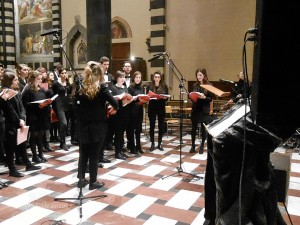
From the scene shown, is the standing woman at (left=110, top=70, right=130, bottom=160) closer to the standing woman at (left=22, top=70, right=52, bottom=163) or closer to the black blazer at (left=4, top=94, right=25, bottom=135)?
the standing woman at (left=22, top=70, right=52, bottom=163)

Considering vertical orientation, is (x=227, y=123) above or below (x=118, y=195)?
above

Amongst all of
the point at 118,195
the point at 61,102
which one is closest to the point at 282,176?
the point at 118,195

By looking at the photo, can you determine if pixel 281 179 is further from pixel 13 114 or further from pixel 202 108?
pixel 13 114

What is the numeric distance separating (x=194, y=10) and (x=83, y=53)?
5920mm

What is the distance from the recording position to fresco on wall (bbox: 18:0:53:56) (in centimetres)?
1612

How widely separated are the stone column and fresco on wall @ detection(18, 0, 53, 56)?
8520mm

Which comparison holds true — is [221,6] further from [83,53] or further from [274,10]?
[274,10]

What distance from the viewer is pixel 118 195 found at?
13.6 feet

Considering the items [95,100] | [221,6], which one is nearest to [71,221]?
[95,100]

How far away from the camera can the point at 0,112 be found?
4.69 metres

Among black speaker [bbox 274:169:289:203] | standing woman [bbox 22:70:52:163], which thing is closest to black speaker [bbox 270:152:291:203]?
black speaker [bbox 274:169:289:203]

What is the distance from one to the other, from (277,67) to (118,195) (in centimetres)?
321

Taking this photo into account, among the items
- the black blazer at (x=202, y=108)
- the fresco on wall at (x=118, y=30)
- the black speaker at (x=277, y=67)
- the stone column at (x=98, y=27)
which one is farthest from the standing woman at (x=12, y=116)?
the fresco on wall at (x=118, y=30)

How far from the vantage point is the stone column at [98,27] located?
8305 millimetres
